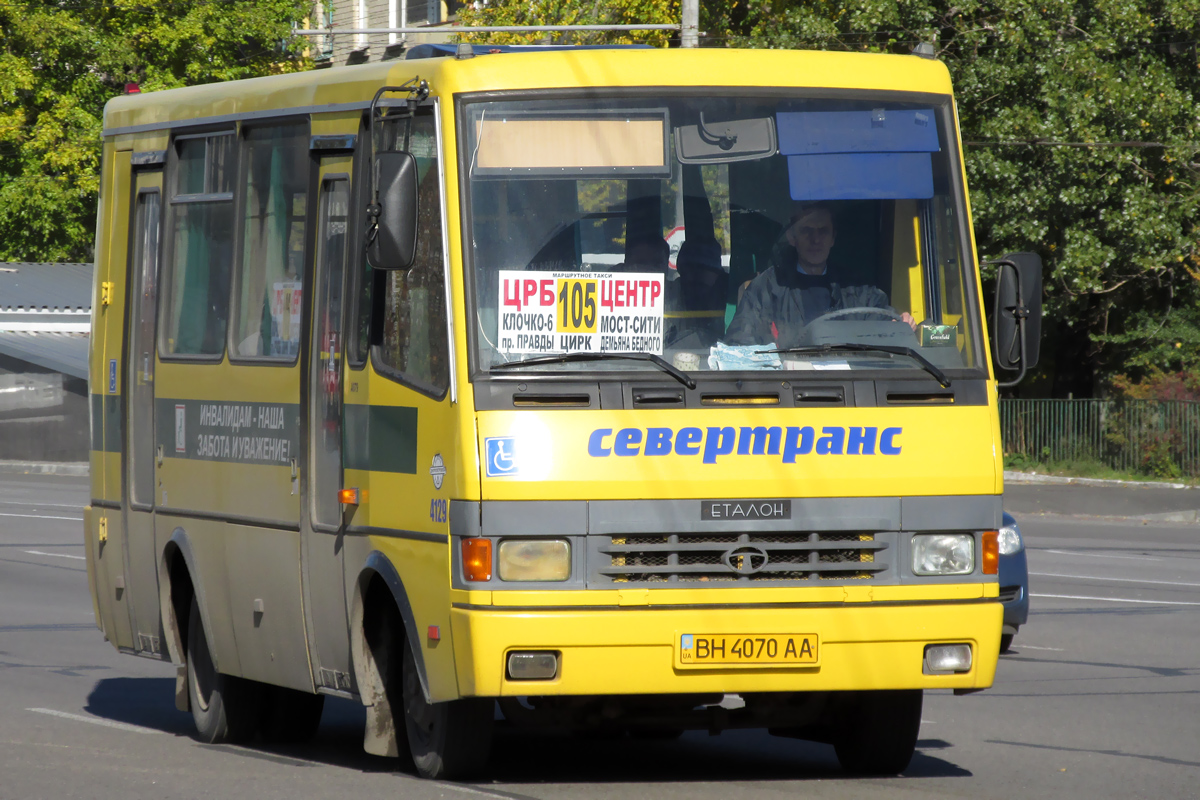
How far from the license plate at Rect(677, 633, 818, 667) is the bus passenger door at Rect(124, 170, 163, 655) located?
3.57 m

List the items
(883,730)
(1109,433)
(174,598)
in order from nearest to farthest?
(883,730) → (174,598) → (1109,433)

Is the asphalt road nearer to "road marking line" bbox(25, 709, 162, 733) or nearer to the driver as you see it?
"road marking line" bbox(25, 709, 162, 733)

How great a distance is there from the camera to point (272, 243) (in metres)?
8.29

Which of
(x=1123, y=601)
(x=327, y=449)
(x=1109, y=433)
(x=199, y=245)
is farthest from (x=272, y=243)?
(x=1109, y=433)

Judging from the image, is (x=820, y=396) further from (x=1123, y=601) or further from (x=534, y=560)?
(x=1123, y=601)

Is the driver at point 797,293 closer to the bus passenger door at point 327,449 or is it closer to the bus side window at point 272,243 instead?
the bus passenger door at point 327,449

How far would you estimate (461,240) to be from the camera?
6.77 metres

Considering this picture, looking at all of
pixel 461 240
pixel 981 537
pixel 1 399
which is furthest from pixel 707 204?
pixel 1 399

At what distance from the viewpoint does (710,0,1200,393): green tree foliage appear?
95.6 ft

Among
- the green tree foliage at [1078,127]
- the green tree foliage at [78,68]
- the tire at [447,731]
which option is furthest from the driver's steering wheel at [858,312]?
the green tree foliage at [78,68]

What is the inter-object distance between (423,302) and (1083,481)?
24903mm

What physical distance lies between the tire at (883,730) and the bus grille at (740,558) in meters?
0.91

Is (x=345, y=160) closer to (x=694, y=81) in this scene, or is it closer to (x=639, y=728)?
(x=694, y=81)

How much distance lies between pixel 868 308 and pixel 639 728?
1.81 meters
